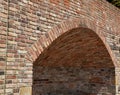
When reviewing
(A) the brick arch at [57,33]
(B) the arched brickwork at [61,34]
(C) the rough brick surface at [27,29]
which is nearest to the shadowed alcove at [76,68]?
(B) the arched brickwork at [61,34]

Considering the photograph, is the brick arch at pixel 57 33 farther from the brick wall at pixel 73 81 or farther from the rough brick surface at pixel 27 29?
the brick wall at pixel 73 81

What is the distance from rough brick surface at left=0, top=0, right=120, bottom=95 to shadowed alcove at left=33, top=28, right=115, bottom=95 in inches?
53.3

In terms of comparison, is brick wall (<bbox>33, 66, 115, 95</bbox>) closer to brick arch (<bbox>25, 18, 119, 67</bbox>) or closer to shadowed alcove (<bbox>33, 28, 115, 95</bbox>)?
shadowed alcove (<bbox>33, 28, 115, 95</bbox>)

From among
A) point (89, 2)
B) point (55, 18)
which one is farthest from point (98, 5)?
point (55, 18)

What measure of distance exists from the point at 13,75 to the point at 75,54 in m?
4.75

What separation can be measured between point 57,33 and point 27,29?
98 cm

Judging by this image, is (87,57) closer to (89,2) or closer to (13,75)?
(89,2)

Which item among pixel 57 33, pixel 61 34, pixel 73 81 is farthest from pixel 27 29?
pixel 73 81

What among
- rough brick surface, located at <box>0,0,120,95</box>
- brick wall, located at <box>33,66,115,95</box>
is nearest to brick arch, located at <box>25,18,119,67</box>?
rough brick surface, located at <box>0,0,120,95</box>

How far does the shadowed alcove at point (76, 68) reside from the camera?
8375mm

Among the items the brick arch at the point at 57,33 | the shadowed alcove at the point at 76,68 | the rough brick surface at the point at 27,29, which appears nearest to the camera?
the rough brick surface at the point at 27,29

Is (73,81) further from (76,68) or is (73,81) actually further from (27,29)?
(27,29)

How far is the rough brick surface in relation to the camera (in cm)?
465

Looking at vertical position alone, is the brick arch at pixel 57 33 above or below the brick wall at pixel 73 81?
above
